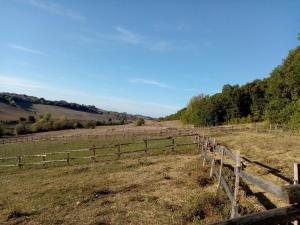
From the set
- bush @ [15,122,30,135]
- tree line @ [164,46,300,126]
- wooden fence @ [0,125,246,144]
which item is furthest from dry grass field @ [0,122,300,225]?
bush @ [15,122,30,135]

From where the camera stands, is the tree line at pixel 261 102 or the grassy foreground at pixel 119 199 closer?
the grassy foreground at pixel 119 199

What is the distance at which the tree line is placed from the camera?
183 feet

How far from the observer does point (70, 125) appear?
11975 centimetres

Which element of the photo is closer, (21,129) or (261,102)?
(261,102)

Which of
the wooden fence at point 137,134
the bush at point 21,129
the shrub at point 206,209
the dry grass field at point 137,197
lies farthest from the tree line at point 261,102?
the bush at point 21,129

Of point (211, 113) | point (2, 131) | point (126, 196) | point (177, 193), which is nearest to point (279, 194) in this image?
point (177, 193)

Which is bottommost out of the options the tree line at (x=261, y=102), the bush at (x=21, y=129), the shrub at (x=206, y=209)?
the bush at (x=21, y=129)

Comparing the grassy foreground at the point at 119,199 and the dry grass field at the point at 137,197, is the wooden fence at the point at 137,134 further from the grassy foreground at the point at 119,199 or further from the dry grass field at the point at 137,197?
the grassy foreground at the point at 119,199

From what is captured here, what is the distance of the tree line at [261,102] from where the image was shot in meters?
55.9

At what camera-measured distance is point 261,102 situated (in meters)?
83.0

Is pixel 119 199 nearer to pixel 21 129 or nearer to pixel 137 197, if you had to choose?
pixel 137 197

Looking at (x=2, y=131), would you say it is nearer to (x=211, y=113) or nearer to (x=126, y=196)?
(x=211, y=113)

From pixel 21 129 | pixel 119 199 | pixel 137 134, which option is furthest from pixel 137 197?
pixel 21 129

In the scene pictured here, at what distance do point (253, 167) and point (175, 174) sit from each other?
12.8 feet
